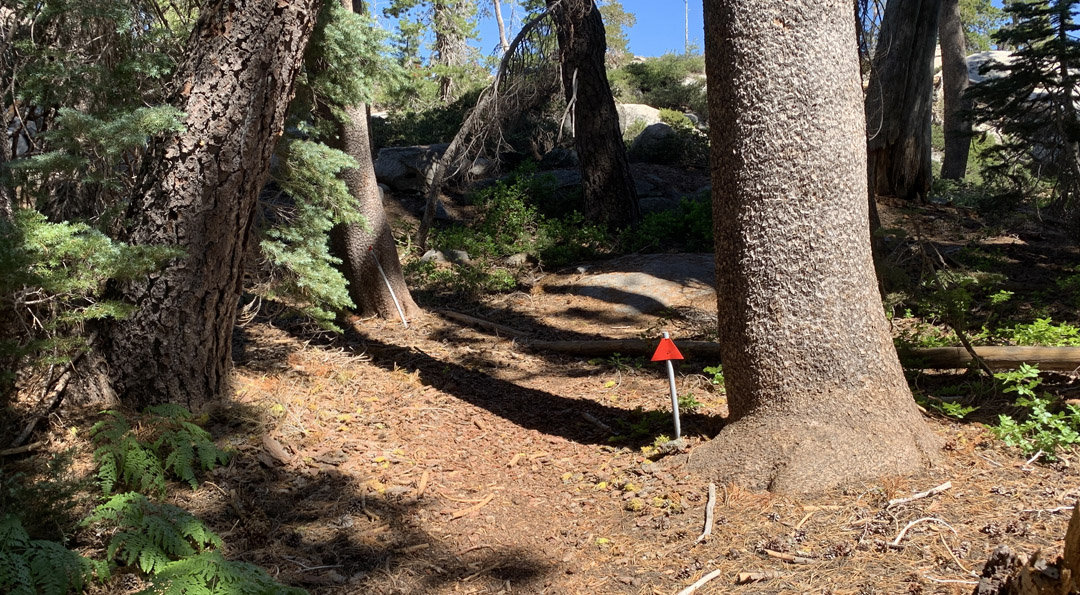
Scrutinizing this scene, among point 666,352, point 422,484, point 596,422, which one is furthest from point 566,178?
point 422,484

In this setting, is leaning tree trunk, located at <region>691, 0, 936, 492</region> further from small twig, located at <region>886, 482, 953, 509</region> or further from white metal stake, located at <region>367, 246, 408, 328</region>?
white metal stake, located at <region>367, 246, 408, 328</region>

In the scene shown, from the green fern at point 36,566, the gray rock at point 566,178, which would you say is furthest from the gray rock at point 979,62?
the green fern at point 36,566

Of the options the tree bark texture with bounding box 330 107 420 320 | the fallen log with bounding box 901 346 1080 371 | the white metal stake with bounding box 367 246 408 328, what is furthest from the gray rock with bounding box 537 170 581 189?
the fallen log with bounding box 901 346 1080 371

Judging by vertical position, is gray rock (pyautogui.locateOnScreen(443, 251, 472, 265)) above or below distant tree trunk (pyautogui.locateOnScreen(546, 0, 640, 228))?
below

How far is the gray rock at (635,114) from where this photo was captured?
22.1 metres

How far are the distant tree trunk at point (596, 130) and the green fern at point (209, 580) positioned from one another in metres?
10.3

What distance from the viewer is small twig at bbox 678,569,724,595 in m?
3.58

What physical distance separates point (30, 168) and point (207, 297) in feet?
4.41

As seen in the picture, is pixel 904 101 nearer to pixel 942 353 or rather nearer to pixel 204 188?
pixel 942 353

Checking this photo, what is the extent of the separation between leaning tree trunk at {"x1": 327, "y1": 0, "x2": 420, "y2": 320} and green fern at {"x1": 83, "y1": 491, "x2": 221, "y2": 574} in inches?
202

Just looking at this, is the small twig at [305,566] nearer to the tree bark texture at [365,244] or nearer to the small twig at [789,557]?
the small twig at [789,557]

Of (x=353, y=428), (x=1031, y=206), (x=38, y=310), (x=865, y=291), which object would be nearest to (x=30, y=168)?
(x=38, y=310)

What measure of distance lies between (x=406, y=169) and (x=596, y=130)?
5.26 m

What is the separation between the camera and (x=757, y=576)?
3.59 meters
